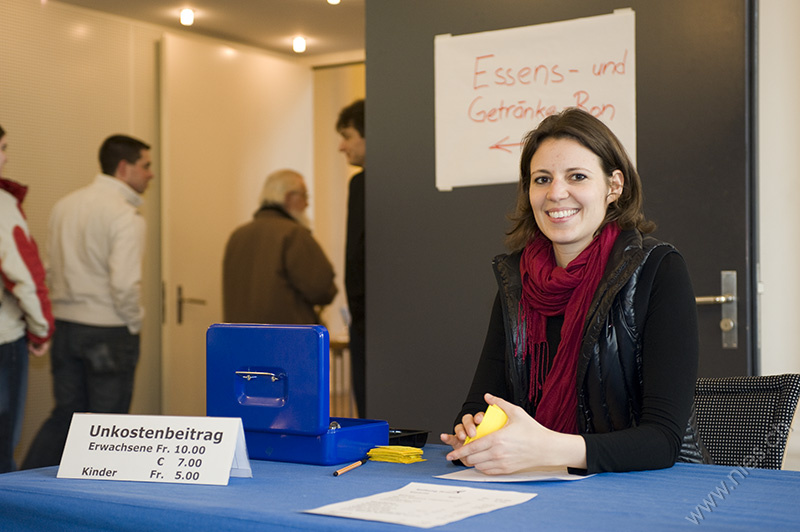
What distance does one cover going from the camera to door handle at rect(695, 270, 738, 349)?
274cm

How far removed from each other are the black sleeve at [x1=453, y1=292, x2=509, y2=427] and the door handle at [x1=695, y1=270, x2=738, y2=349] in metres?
1.09

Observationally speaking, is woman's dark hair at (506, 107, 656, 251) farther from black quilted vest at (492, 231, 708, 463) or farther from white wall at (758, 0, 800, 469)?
white wall at (758, 0, 800, 469)

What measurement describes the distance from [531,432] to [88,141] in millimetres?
4327

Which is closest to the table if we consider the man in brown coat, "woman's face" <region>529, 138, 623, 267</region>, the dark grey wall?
"woman's face" <region>529, 138, 623, 267</region>

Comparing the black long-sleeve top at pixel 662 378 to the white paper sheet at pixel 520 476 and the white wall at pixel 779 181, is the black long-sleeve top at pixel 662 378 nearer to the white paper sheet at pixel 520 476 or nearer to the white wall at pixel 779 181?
the white paper sheet at pixel 520 476

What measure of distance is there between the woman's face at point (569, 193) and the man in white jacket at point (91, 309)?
2.91 metres

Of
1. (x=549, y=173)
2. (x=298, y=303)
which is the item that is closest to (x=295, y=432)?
(x=549, y=173)

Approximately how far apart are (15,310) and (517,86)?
2170 millimetres

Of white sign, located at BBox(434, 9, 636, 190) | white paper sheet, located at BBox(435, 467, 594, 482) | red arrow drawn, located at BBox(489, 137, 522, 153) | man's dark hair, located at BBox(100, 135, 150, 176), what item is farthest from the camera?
man's dark hair, located at BBox(100, 135, 150, 176)

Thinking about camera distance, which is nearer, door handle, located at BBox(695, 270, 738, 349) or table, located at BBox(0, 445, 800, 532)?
table, located at BBox(0, 445, 800, 532)

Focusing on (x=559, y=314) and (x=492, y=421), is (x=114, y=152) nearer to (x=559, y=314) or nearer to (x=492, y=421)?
(x=559, y=314)

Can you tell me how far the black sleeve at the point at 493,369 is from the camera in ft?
6.25

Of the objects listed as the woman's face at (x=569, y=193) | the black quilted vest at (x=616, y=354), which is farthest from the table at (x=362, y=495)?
the woman's face at (x=569, y=193)

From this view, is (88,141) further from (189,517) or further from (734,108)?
(189,517)
